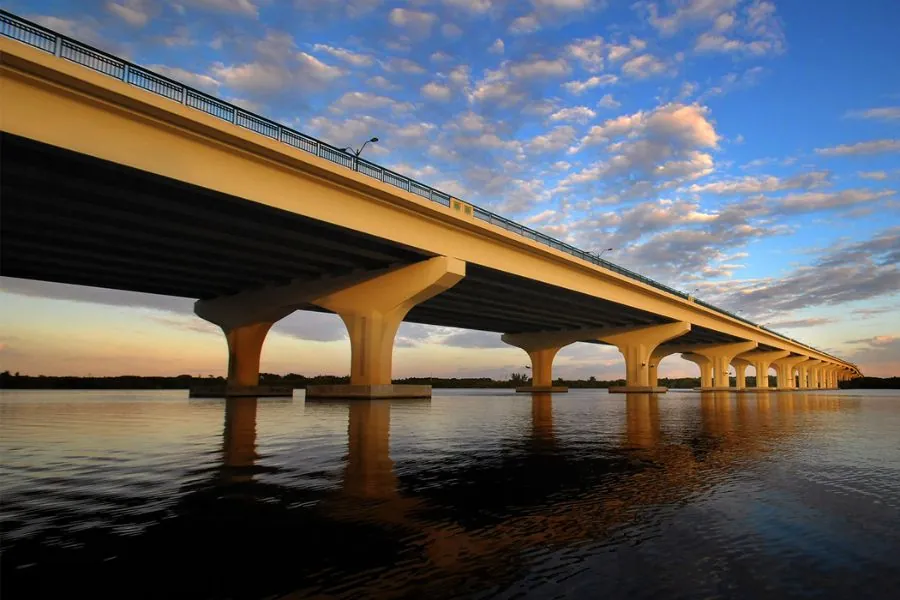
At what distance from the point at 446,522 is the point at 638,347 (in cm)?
7221

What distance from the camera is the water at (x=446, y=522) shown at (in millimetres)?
4105

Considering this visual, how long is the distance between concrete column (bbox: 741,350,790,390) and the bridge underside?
289ft

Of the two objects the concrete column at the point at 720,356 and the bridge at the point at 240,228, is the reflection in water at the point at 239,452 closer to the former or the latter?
the bridge at the point at 240,228

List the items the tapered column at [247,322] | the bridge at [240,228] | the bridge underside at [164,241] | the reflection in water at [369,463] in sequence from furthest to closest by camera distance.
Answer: the tapered column at [247,322] < the bridge underside at [164,241] < the bridge at [240,228] < the reflection in water at [369,463]

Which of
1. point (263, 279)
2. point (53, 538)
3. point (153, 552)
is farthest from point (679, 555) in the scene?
point (263, 279)

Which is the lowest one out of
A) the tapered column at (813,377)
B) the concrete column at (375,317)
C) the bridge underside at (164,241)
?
the tapered column at (813,377)

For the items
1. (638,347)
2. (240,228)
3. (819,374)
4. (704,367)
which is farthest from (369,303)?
(819,374)

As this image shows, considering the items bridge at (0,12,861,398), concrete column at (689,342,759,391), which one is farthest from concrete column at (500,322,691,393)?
concrete column at (689,342,759,391)

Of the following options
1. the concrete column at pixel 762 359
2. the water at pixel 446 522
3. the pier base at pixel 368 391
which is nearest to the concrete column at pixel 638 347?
the pier base at pixel 368 391

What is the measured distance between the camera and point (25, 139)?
17.4m

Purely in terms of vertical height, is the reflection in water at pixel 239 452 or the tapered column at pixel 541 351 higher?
the tapered column at pixel 541 351

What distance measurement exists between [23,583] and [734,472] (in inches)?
375

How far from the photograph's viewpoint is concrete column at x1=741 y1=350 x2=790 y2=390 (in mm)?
123088

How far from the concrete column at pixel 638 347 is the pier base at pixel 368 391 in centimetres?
3913
